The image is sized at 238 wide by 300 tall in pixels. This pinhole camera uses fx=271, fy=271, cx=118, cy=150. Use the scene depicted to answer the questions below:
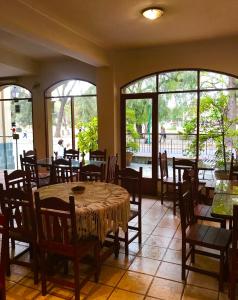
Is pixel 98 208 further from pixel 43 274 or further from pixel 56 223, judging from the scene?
pixel 43 274

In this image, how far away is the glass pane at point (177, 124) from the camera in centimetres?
528

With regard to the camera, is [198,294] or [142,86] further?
[142,86]

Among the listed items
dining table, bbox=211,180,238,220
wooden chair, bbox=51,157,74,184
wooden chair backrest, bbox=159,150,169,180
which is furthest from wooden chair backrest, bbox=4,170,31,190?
wooden chair backrest, bbox=159,150,169,180

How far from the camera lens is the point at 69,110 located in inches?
267

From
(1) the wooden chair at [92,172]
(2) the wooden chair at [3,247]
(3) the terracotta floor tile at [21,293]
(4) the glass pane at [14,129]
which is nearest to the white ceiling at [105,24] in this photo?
(1) the wooden chair at [92,172]

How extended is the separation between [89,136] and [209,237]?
4420 mm

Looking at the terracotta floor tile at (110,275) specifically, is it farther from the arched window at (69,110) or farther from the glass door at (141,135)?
the arched window at (69,110)

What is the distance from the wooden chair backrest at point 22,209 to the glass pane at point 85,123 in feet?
12.9

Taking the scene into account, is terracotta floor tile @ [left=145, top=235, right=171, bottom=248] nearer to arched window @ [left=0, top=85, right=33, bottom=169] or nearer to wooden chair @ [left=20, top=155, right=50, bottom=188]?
wooden chair @ [left=20, top=155, right=50, bottom=188]

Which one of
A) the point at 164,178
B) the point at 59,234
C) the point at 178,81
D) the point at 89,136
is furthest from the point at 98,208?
Answer: the point at 89,136

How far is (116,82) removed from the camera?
18.4ft

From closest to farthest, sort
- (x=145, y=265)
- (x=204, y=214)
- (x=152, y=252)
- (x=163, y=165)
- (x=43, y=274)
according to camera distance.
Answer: (x=43, y=274) → (x=145, y=265) → (x=204, y=214) → (x=152, y=252) → (x=163, y=165)

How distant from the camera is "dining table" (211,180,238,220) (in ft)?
7.60

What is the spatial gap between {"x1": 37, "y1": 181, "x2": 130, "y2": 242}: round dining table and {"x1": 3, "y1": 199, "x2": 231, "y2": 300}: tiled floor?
17.8 inches
